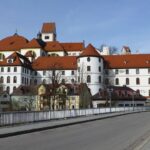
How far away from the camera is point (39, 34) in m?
173

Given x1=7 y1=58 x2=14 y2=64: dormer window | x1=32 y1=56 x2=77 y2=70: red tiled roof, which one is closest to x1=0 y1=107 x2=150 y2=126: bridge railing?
x1=7 y1=58 x2=14 y2=64: dormer window

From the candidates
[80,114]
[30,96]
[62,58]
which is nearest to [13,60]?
[62,58]

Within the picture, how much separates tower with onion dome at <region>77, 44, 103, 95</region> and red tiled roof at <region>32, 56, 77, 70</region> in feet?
21.1

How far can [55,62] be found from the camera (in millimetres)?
146625

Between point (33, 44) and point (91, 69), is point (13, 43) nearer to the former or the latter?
point (33, 44)

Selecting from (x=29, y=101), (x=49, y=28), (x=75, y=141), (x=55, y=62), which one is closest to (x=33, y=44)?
(x=55, y=62)

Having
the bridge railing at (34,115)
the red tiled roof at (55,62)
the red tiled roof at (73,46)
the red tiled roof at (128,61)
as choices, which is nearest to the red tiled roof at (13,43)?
the red tiled roof at (55,62)

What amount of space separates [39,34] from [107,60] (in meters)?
37.1

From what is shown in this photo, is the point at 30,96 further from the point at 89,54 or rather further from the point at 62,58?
the point at 62,58

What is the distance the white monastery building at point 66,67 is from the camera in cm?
13325

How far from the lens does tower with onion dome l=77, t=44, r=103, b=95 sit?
434 feet

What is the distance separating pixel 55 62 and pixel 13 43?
940 inches

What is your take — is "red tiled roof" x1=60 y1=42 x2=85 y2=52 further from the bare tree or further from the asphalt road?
the asphalt road

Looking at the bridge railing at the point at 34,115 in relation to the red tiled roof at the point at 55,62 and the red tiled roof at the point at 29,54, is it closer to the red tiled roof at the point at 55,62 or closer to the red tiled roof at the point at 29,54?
the red tiled roof at the point at 55,62
